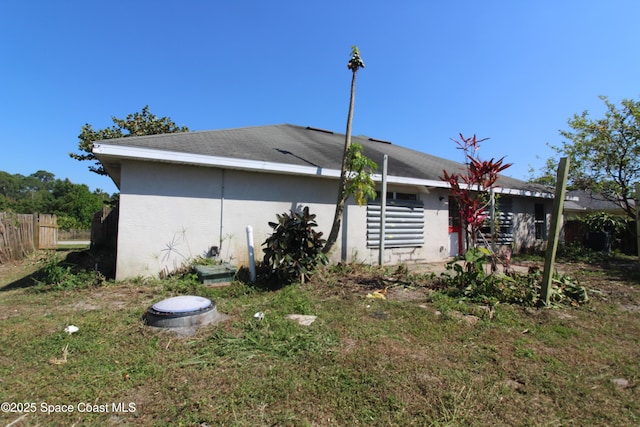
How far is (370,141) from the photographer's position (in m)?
13.5

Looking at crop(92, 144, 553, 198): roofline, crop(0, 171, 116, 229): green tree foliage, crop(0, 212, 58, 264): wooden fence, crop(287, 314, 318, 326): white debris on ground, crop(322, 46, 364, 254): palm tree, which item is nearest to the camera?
crop(287, 314, 318, 326): white debris on ground

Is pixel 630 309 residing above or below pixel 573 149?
below

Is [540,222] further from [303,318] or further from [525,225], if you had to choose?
[303,318]

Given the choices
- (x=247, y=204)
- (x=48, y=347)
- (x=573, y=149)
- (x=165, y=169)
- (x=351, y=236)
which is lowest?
(x=48, y=347)

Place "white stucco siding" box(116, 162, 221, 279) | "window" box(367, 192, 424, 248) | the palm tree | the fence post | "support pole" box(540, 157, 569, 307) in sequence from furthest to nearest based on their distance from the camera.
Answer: the fence post < "window" box(367, 192, 424, 248) < the palm tree < "white stucco siding" box(116, 162, 221, 279) < "support pole" box(540, 157, 569, 307)

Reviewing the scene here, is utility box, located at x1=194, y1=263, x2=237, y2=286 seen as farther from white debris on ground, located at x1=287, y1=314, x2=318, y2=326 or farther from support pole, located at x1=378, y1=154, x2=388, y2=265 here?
support pole, located at x1=378, y1=154, x2=388, y2=265

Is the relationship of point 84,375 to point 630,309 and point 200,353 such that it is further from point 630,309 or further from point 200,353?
point 630,309

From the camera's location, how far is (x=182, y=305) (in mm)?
3697

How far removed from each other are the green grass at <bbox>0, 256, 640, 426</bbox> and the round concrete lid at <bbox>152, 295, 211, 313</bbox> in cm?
26

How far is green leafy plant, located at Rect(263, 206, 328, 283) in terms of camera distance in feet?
18.3

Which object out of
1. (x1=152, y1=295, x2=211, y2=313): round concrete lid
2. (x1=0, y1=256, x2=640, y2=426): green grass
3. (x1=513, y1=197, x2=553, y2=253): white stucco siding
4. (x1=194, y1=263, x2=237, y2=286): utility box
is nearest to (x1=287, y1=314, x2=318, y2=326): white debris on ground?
(x1=0, y1=256, x2=640, y2=426): green grass

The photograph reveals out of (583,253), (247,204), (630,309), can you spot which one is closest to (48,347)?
(247,204)

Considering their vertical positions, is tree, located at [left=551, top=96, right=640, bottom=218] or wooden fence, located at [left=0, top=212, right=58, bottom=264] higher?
tree, located at [left=551, top=96, right=640, bottom=218]

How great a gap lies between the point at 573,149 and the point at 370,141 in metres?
7.79
